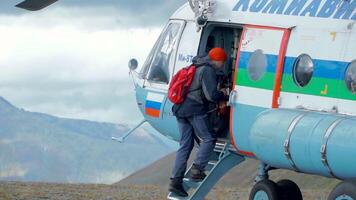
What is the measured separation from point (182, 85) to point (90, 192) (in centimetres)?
568

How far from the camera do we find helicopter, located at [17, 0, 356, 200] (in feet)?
56.5

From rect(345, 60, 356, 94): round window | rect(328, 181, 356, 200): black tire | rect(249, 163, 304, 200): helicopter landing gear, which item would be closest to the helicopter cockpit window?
rect(249, 163, 304, 200): helicopter landing gear

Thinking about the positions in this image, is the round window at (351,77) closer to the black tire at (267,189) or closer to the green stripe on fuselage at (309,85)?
the green stripe on fuselage at (309,85)

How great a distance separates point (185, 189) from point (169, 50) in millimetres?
2777

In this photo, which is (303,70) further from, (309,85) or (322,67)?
(322,67)

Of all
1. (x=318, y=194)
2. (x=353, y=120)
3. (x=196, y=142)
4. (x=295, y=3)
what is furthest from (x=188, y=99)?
(x=318, y=194)

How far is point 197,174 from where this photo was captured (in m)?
19.9

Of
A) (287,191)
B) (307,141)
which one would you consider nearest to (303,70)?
(307,141)

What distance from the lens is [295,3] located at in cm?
1894

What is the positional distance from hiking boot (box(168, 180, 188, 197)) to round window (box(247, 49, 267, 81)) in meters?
Answer: 2.16

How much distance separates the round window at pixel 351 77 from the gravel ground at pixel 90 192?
697 centimetres

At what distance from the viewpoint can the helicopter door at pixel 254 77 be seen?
741 inches

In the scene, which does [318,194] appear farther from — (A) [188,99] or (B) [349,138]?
(B) [349,138]

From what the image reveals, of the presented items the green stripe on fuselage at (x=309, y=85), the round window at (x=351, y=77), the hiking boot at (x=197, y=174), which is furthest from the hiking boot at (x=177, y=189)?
the round window at (x=351, y=77)
